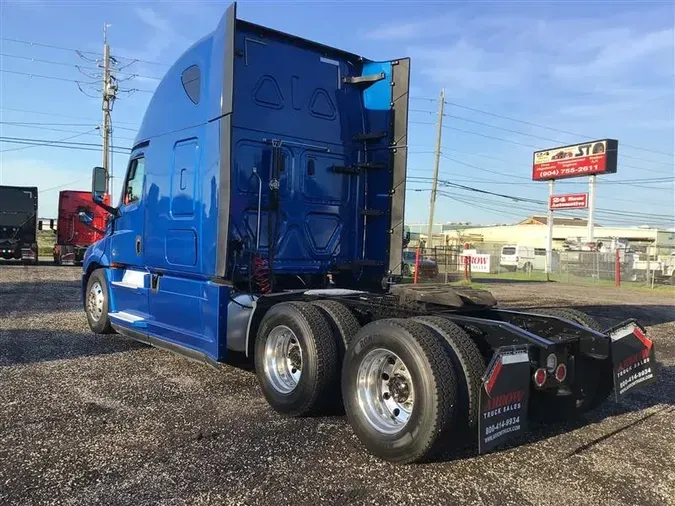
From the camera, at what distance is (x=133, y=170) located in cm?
756

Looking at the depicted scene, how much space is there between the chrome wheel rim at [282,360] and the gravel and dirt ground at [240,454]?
29 centimetres

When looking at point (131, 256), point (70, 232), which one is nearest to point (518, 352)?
point (131, 256)

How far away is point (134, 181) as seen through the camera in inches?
296

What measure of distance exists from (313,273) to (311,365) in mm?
2116

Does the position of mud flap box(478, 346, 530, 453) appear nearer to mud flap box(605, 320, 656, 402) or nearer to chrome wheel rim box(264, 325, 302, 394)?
mud flap box(605, 320, 656, 402)

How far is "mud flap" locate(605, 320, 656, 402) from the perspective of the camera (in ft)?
14.3

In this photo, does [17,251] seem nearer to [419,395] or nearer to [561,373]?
[419,395]

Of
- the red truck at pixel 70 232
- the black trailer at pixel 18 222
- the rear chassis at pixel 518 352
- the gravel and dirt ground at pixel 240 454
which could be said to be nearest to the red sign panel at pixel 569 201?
the red truck at pixel 70 232

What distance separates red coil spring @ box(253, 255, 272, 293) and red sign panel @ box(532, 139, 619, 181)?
41.8 metres

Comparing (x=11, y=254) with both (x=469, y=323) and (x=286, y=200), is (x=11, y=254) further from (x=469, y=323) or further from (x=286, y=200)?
(x=469, y=323)

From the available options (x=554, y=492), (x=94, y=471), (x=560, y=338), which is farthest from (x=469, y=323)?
(x=94, y=471)

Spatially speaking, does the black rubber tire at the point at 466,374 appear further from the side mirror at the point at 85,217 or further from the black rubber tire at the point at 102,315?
the side mirror at the point at 85,217

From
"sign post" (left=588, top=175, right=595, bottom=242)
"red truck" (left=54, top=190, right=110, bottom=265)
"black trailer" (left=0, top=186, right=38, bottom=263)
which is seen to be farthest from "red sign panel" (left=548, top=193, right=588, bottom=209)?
"black trailer" (left=0, top=186, right=38, bottom=263)

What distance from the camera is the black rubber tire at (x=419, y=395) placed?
3.64 m
